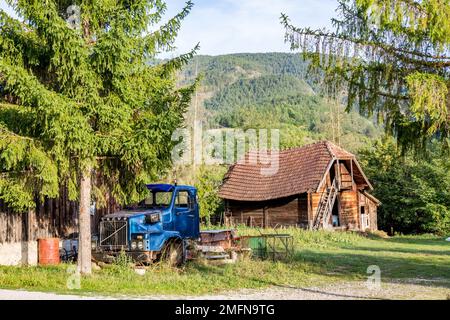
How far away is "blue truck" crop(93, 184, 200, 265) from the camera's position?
16.2 m

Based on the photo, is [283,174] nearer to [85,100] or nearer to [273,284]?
[273,284]

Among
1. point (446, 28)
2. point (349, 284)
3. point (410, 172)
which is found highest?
point (446, 28)

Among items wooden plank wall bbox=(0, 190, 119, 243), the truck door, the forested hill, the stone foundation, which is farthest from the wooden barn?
the stone foundation

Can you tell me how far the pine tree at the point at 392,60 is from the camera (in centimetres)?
1234

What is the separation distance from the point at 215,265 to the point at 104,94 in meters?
6.14

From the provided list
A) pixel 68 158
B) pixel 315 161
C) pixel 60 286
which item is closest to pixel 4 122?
pixel 68 158

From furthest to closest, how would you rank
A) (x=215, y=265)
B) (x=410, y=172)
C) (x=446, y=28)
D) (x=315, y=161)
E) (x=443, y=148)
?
(x=410, y=172) < (x=315, y=161) < (x=215, y=265) < (x=443, y=148) < (x=446, y=28)

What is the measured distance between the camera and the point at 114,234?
649 inches

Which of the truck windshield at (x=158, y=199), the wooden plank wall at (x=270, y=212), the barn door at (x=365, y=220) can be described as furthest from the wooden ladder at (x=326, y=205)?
the truck windshield at (x=158, y=199)

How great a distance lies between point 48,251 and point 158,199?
12.5ft

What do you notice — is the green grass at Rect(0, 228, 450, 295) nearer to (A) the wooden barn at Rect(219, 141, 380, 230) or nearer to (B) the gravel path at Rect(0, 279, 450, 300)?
(B) the gravel path at Rect(0, 279, 450, 300)

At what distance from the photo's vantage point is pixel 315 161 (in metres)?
37.7

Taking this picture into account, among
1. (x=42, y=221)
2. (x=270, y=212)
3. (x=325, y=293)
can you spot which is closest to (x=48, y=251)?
(x=42, y=221)
